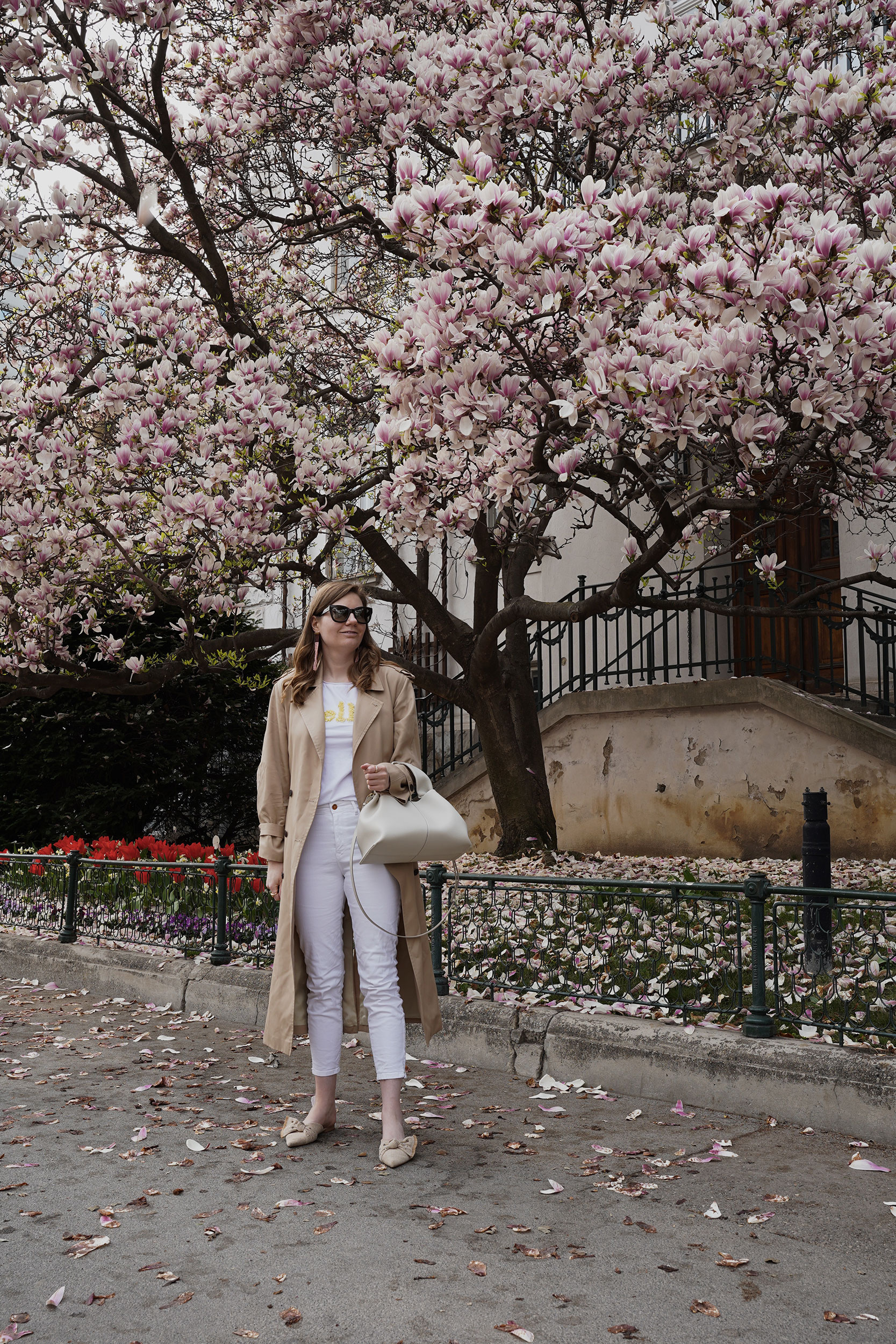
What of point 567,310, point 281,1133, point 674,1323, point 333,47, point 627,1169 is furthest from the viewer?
point 333,47

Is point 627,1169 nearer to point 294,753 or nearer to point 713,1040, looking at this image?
point 713,1040

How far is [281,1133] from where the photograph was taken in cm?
460

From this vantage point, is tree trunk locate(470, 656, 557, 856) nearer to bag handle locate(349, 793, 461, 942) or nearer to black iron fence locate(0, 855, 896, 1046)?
black iron fence locate(0, 855, 896, 1046)

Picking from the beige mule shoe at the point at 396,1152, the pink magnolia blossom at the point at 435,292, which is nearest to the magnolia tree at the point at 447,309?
the pink magnolia blossom at the point at 435,292

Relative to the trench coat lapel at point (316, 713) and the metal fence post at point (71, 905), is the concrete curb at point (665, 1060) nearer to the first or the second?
the trench coat lapel at point (316, 713)

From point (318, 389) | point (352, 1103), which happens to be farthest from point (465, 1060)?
point (318, 389)

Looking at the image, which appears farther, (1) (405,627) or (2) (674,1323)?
(1) (405,627)

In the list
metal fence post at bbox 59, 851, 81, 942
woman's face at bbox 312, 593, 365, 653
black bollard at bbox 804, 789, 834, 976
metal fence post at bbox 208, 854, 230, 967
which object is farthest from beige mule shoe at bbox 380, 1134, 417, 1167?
metal fence post at bbox 59, 851, 81, 942

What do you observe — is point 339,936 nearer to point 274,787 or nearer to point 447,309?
point 274,787

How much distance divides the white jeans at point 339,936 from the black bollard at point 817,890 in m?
2.10

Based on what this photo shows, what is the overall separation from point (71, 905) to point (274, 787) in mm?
5855

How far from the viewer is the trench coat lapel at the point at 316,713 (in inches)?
178

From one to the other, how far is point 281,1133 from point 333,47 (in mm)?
7272

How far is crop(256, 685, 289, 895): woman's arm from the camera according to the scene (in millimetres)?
4574
